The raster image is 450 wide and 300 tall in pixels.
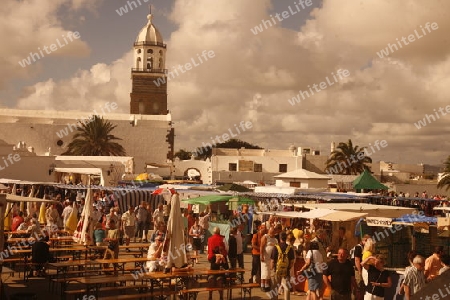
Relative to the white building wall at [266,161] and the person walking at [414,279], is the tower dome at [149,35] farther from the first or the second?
the person walking at [414,279]

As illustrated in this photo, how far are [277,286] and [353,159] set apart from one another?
50257 mm

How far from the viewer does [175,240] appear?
11680 mm

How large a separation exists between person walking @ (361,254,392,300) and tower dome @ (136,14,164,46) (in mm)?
60193

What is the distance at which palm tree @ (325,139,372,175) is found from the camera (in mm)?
60928

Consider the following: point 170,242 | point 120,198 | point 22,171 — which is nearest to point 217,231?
point 170,242

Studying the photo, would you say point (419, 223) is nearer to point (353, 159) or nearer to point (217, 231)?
point (217, 231)

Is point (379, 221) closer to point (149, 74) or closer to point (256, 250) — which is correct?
point (256, 250)

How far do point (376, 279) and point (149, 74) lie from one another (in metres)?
60.1

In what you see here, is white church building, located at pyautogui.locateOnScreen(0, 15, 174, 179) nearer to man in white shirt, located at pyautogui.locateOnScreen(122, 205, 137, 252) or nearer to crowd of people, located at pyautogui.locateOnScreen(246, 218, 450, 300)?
man in white shirt, located at pyautogui.locateOnScreen(122, 205, 137, 252)

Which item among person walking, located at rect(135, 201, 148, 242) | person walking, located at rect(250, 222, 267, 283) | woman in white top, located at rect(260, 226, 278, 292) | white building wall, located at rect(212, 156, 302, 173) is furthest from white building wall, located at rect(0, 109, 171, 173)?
woman in white top, located at rect(260, 226, 278, 292)

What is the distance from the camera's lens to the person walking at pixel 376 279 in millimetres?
9000

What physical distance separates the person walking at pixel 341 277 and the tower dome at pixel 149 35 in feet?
197

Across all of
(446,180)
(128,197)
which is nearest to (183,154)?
(446,180)

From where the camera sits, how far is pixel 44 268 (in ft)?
43.9
